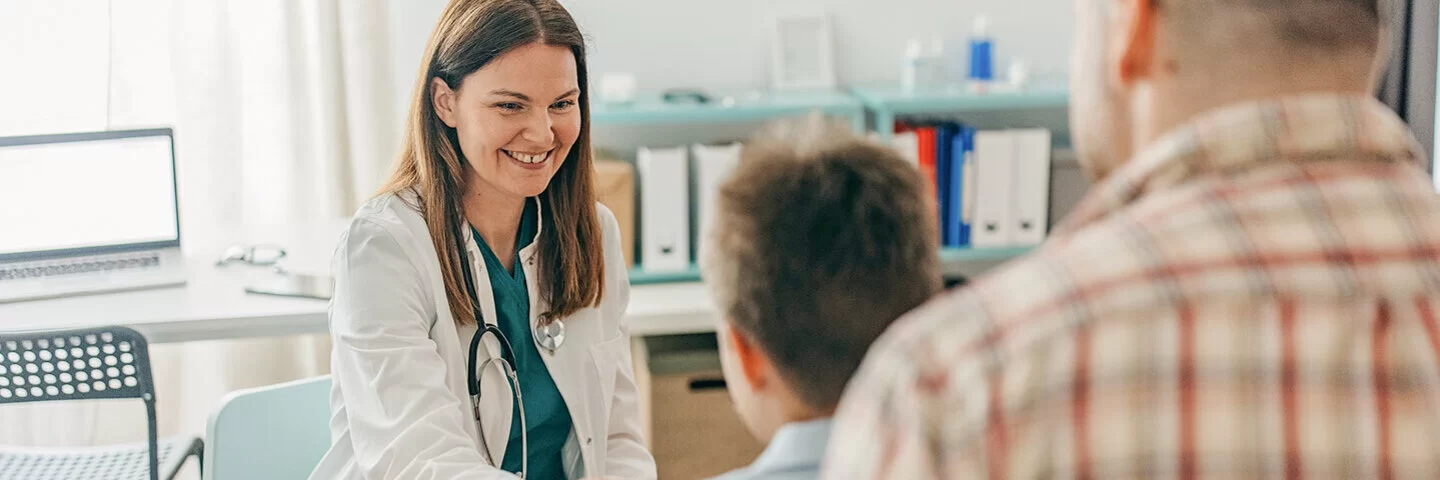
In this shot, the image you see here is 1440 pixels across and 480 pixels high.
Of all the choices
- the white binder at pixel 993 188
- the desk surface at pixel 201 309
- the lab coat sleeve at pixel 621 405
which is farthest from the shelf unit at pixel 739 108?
the lab coat sleeve at pixel 621 405

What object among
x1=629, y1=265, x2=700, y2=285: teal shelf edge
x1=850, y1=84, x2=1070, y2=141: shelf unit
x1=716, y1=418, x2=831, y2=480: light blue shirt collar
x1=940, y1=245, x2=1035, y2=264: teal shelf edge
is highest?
x1=850, y1=84, x2=1070, y2=141: shelf unit

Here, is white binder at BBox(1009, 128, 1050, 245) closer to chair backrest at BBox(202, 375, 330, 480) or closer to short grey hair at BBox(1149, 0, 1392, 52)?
chair backrest at BBox(202, 375, 330, 480)

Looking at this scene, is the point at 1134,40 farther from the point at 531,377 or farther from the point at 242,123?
the point at 242,123

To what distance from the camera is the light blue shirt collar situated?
2.84 ft

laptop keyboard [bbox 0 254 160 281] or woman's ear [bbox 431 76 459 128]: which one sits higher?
woman's ear [bbox 431 76 459 128]

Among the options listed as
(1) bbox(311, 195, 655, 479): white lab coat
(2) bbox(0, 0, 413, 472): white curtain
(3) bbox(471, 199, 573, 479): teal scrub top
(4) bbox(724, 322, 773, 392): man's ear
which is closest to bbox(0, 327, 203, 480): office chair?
(1) bbox(311, 195, 655, 479): white lab coat

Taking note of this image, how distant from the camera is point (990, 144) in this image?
2957mm

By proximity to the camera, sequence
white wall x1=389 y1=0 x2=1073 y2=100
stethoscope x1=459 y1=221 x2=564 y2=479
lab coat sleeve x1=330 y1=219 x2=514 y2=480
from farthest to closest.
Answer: white wall x1=389 y1=0 x2=1073 y2=100 → stethoscope x1=459 y1=221 x2=564 y2=479 → lab coat sleeve x1=330 y1=219 x2=514 y2=480

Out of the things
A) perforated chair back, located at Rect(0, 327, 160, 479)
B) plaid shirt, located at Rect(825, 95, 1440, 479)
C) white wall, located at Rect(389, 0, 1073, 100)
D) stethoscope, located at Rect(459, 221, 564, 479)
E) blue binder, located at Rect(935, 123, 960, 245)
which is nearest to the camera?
plaid shirt, located at Rect(825, 95, 1440, 479)

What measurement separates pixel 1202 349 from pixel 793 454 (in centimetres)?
36

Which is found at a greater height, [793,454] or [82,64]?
[82,64]

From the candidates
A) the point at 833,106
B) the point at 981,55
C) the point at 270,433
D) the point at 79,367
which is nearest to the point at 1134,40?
the point at 270,433

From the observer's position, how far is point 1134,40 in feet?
2.11

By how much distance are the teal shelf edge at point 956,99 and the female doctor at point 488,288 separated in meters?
1.28
